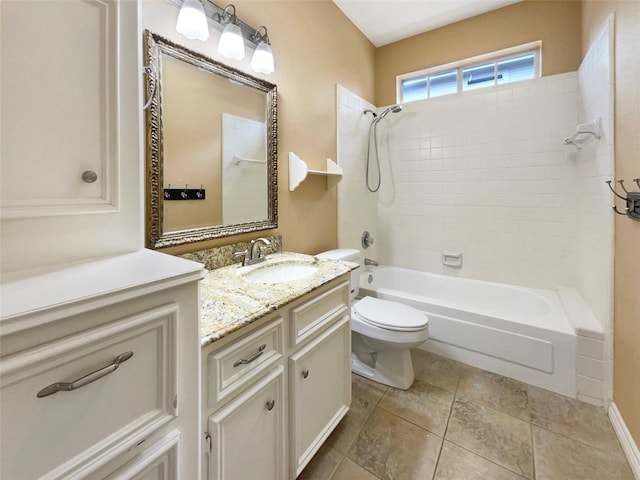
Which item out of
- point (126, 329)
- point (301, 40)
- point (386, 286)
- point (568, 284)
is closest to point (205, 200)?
point (126, 329)

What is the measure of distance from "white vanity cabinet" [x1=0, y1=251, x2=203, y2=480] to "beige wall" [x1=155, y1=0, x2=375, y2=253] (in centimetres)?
83

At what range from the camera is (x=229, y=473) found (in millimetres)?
856

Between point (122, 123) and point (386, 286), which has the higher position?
point (122, 123)

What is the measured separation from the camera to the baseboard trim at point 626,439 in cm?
124

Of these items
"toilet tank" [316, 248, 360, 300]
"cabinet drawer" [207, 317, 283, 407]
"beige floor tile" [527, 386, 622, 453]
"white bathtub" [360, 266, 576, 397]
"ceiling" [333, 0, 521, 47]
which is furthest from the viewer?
"ceiling" [333, 0, 521, 47]

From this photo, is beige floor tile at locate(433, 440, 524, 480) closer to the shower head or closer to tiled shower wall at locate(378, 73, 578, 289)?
tiled shower wall at locate(378, 73, 578, 289)

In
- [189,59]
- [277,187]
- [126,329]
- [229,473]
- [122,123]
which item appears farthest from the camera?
[277,187]

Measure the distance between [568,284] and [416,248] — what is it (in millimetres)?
1224

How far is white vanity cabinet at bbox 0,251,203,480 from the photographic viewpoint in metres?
0.43

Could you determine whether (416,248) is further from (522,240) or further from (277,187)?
(277,187)

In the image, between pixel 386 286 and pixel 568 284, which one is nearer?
pixel 568 284

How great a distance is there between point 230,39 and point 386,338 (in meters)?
1.80

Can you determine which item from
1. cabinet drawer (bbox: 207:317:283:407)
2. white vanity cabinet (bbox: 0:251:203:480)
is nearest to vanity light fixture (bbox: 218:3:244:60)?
white vanity cabinet (bbox: 0:251:203:480)

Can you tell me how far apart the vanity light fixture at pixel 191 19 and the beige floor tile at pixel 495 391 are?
7.80 feet
